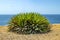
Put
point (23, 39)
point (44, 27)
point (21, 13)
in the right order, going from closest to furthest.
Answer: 1. point (23, 39)
2. point (44, 27)
3. point (21, 13)

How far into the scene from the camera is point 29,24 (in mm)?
12164

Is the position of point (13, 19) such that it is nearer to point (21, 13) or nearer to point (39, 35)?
point (21, 13)

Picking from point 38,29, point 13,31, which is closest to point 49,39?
point 38,29

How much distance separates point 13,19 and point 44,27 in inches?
65.9

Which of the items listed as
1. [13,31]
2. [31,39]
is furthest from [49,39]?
[13,31]

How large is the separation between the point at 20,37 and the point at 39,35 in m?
1.02

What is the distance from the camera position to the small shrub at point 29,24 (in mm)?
12023

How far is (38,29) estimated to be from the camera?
39.5 feet

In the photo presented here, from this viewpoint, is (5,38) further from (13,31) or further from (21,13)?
(21,13)

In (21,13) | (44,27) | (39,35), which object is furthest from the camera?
(21,13)

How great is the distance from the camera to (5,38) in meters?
10.5

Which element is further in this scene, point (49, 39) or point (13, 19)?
point (13, 19)

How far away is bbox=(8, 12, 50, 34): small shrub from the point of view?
473 inches

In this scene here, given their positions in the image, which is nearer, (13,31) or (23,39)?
(23,39)
